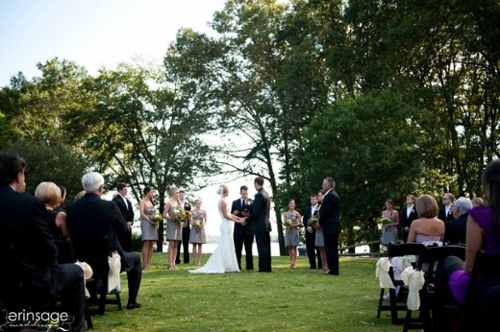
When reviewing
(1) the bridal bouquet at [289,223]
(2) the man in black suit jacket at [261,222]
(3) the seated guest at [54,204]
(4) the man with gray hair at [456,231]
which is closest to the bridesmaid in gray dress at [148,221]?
(2) the man in black suit jacket at [261,222]

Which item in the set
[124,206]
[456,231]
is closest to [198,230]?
[124,206]

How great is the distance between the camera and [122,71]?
55500mm

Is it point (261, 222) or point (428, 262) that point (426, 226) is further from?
point (261, 222)

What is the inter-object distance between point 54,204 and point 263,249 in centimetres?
1099

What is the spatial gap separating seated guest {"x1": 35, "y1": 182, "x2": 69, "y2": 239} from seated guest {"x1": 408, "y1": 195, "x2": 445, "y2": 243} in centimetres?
487

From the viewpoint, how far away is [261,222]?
776 inches

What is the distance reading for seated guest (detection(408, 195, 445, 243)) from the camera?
9484mm

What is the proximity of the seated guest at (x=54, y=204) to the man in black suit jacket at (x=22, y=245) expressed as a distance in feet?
9.87

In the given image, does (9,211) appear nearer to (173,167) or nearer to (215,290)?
(215,290)

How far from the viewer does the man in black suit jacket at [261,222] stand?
1955cm

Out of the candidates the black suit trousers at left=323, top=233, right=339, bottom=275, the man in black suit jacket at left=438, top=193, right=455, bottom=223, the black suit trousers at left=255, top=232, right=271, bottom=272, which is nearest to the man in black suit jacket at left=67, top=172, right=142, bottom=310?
the man in black suit jacket at left=438, top=193, right=455, bottom=223

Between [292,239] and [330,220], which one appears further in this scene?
[292,239]

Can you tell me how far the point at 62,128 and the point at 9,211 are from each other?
51.8 meters

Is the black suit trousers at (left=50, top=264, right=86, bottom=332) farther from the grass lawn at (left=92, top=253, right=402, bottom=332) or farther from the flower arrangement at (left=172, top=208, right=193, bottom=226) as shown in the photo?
the flower arrangement at (left=172, top=208, right=193, bottom=226)
